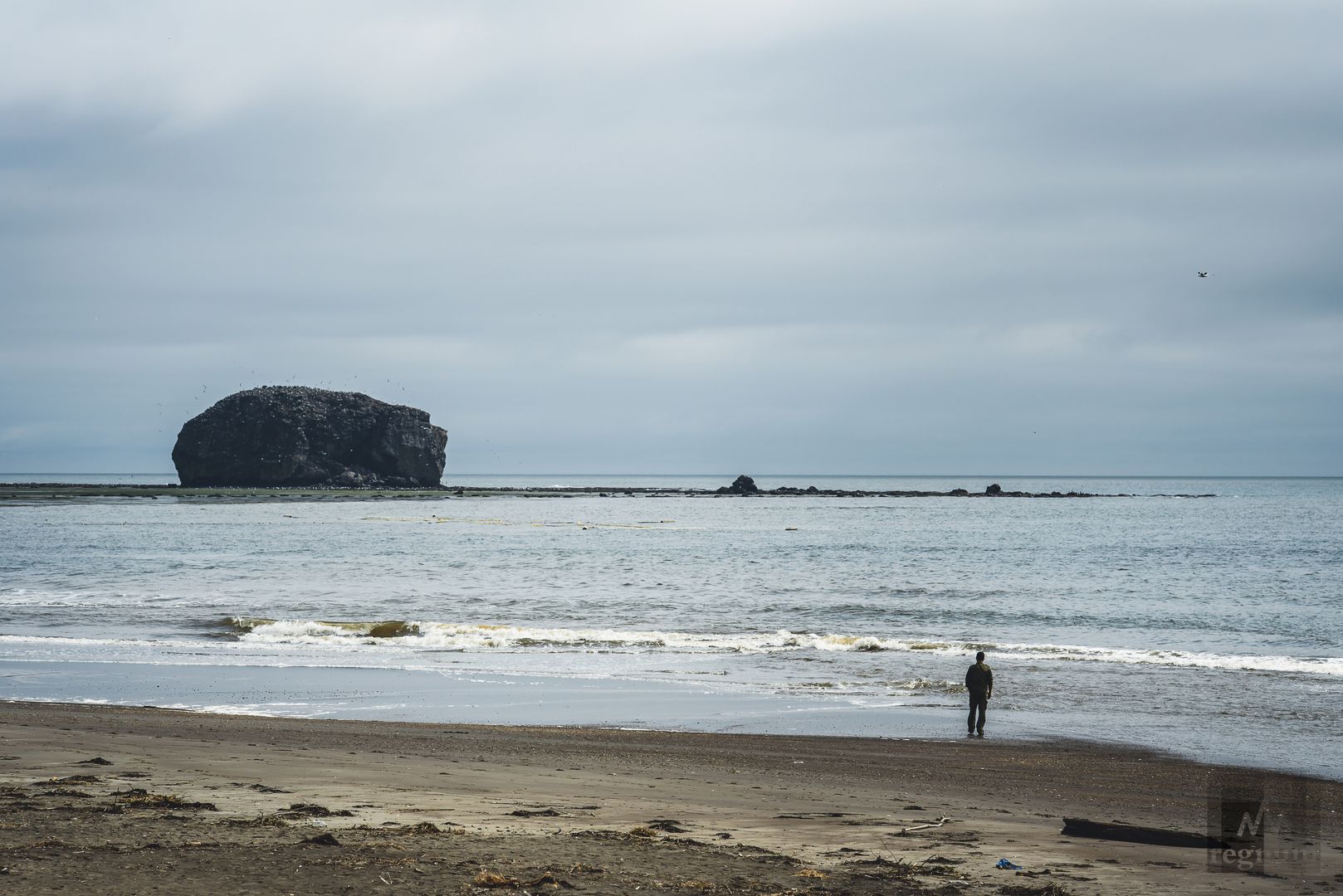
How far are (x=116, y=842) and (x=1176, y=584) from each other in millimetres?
53084

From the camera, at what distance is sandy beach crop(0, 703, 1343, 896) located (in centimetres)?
868

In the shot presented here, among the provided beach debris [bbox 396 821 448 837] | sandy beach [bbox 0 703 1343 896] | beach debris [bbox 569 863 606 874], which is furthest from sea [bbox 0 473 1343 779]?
beach debris [bbox 569 863 606 874]

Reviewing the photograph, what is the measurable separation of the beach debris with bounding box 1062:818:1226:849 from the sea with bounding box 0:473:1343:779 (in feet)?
22.3

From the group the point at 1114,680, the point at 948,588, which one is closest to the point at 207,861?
the point at 1114,680

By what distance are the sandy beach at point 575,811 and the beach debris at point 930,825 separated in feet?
0.10

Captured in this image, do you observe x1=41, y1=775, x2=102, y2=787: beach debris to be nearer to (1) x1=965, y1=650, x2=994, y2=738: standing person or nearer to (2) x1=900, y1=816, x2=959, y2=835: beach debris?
(2) x1=900, y1=816, x2=959, y2=835: beach debris

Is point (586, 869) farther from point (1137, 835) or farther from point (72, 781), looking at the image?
point (72, 781)

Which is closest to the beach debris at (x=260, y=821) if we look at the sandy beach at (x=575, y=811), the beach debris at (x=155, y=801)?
the sandy beach at (x=575, y=811)

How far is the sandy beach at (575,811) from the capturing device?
8.68 metres

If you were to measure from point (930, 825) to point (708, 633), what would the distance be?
23.3m

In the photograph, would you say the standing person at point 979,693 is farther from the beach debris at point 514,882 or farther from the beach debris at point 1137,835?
the beach debris at point 514,882

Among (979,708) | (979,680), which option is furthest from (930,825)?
(979,708)

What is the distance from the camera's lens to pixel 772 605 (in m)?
42.5

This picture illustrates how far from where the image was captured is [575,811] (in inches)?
462
